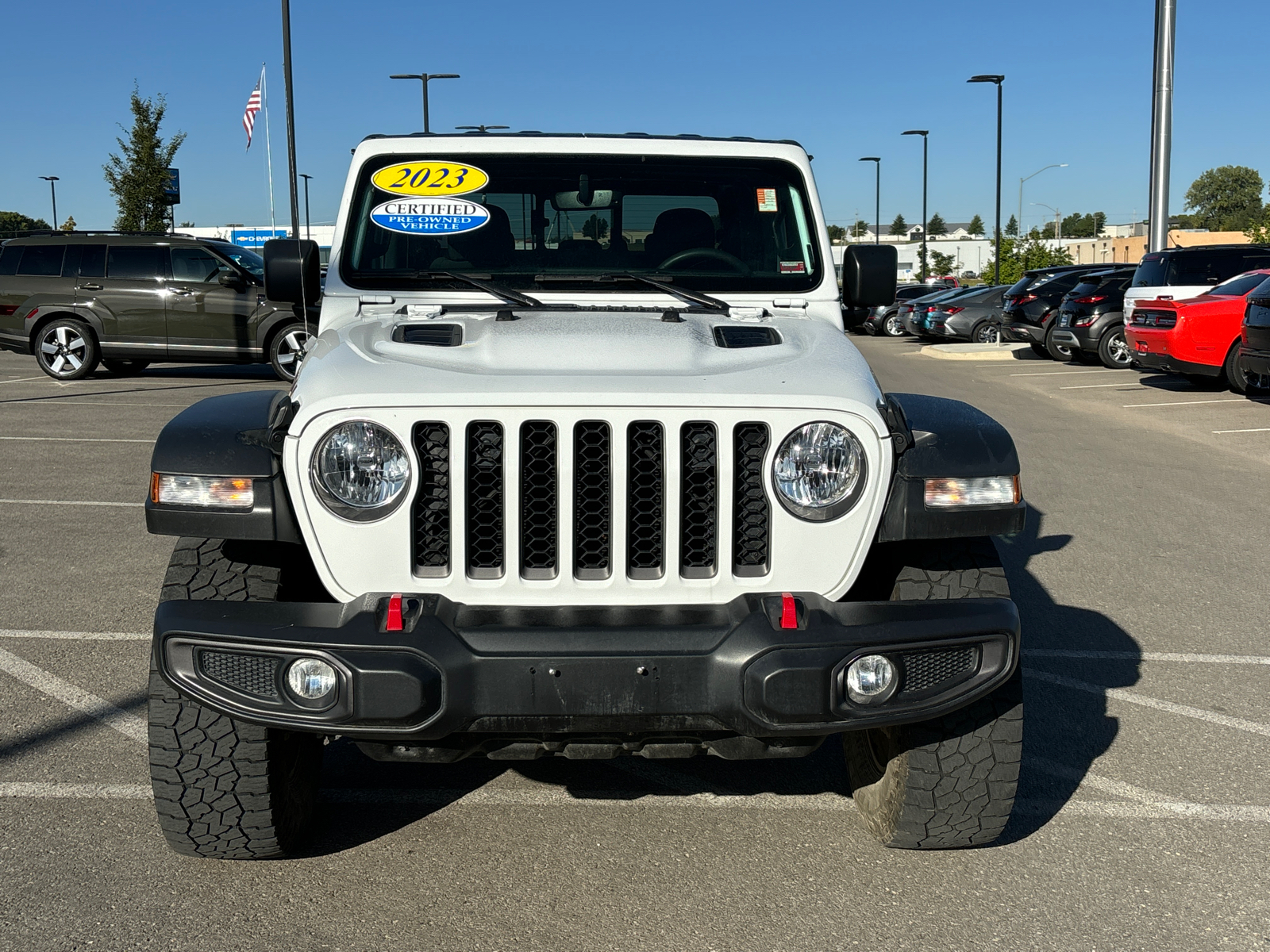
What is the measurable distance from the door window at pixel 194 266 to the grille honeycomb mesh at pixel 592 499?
15.6 metres

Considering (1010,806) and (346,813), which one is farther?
(346,813)

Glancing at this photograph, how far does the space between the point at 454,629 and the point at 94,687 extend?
8.99 ft

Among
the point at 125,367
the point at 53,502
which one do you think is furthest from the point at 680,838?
the point at 125,367

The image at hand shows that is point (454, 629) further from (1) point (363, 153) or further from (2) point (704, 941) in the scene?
(1) point (363, 153)

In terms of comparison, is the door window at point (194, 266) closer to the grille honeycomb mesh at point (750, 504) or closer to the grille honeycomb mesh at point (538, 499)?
the grille honeycomb mesh at point (538, 499)

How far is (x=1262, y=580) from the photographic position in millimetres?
6934

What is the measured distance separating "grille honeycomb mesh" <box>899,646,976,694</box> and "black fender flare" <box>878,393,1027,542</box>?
307mm

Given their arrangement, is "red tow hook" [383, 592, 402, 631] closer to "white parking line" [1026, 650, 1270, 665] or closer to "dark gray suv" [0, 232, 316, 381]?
"white parking line" [1026, 650, 1270, 665]

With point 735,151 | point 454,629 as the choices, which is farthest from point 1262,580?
point 454,629

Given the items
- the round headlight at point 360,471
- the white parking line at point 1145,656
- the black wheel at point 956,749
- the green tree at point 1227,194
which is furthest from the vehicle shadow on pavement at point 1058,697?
the green tree at point 1227,194

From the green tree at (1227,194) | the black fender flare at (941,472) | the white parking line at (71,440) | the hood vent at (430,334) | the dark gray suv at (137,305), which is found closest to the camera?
the black fender flare at (941,472)

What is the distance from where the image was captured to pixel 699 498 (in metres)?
3.13

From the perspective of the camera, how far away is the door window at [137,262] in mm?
17500

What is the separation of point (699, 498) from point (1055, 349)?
857 inches
